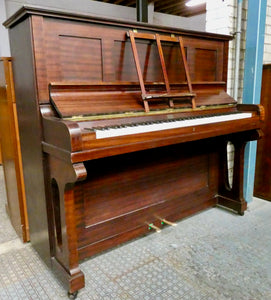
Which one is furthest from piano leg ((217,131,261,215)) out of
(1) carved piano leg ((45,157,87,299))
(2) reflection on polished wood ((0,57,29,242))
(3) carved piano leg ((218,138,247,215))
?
(2) reflection on polished wood ((0,57,29,242))

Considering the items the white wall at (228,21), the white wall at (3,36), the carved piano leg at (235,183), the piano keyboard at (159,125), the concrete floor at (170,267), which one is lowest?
the concrete floor at (170,267)

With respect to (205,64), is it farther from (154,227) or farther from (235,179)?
(154,227)

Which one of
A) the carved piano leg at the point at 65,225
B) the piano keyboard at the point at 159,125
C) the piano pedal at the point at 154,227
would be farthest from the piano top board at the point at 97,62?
the piano pedal at the point at 154,227

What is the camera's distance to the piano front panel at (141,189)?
72.1 inches

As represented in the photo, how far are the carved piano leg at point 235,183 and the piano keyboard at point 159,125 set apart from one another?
443 millimetres

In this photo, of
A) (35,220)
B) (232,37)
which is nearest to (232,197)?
(232,37)

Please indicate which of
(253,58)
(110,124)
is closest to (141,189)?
(110,124)

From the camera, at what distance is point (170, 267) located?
1.80 metres

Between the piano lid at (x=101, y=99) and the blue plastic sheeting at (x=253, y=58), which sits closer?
the piano lid at (x=101, y=99)

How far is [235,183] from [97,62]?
1.60 metres

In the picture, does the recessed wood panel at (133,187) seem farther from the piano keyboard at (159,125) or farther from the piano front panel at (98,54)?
the piano front panel at (98,54)

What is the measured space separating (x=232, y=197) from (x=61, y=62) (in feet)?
6.06

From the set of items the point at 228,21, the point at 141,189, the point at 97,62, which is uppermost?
the point at 228,21

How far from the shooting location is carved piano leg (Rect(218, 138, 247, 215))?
2461 millimetres
